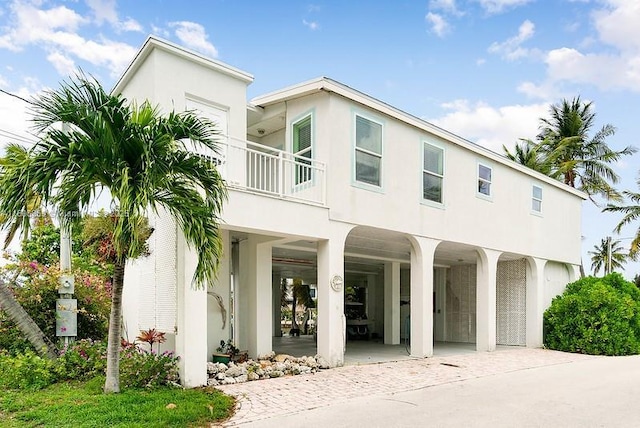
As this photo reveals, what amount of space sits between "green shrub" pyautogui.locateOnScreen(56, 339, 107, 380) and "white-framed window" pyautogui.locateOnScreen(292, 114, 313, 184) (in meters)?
5.73

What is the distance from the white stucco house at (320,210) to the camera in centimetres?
990

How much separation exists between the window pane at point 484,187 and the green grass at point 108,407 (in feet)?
34.6

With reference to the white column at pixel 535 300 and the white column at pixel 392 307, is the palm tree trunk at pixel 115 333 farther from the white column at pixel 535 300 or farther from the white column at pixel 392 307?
the white column at pixel 535 300

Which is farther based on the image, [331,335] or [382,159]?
[382,159]

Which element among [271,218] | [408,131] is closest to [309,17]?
[408,131]

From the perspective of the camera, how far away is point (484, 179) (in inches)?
622

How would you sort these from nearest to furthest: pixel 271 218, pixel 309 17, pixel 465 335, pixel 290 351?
pixel 271 218 < pixel 309 17 < pixel 290 351 < pixel 465 335

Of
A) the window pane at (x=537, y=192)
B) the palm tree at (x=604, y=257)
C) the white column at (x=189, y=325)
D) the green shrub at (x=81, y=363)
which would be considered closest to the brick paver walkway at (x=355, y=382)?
the white column at (x=189, y=325)

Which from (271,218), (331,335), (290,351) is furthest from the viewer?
(290,351)

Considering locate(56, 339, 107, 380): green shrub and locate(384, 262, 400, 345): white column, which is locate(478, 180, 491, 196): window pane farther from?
locate(56, 339, 107, 380): green shrub

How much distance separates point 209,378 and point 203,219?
138 inches

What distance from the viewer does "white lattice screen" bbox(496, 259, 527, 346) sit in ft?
60.0

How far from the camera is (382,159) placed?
1253cm

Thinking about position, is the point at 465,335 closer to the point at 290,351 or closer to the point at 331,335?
the point at 290,351
